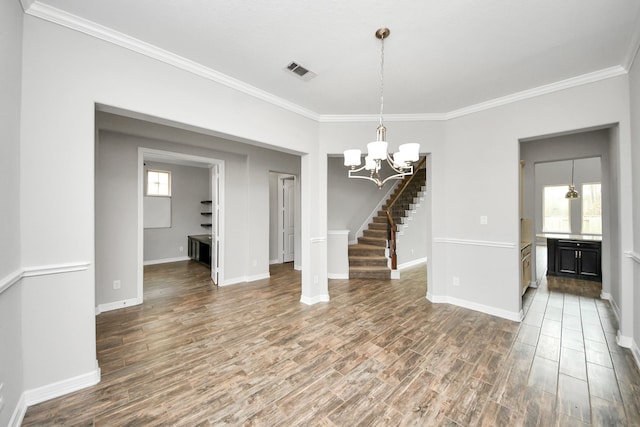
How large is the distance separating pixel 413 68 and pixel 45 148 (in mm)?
3327

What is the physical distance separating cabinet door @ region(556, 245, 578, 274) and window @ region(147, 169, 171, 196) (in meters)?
9.73

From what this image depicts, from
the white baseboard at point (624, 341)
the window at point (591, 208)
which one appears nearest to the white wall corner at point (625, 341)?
the white baseboard at point (624, 341)

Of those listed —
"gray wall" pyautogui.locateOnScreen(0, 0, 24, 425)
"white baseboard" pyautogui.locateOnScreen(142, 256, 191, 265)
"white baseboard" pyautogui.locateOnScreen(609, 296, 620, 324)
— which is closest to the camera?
"gray wall" pyautogui.locateOnScreen(0, 0, 24, 425)

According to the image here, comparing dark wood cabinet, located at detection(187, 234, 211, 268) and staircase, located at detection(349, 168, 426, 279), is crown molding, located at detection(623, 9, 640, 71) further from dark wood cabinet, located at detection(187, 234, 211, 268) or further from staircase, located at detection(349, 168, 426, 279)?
dark wood cabinet, located at detection(187, 234, 211, 268)

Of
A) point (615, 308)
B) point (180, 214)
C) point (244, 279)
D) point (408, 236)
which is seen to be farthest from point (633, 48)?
A: point (180, 214)

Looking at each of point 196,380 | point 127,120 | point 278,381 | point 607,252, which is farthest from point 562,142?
point 127,120

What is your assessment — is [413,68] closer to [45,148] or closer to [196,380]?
[45,148]

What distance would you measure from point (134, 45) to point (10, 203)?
5.30 ft

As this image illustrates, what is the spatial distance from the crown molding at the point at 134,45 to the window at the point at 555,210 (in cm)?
1124

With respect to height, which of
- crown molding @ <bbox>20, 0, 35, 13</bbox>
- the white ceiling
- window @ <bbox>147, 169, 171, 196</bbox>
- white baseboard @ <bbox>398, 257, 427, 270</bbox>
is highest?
the white ceiling

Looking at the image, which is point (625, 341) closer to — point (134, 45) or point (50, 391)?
point (50, 391)

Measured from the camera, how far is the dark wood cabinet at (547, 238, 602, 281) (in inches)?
190

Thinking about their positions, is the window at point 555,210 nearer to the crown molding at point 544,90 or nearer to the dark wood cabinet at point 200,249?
the crown molding at point 544,90

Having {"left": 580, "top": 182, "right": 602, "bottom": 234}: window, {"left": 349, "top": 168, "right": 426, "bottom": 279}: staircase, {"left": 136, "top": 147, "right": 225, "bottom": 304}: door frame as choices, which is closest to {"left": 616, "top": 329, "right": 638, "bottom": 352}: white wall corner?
{"left": 349, "top": 168, "right": 426, "bottom": 279}: staircase
